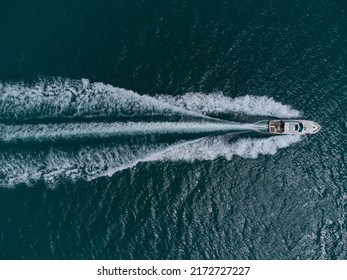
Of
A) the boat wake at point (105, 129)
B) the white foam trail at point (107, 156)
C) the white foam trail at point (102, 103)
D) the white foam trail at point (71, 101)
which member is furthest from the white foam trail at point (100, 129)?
the white foam trail at point (107, 156)

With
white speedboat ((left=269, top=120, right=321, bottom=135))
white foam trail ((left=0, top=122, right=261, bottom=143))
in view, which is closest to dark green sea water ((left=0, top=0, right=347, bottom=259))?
white foam trail ((left=0, top=122, right=261, bottom=143))

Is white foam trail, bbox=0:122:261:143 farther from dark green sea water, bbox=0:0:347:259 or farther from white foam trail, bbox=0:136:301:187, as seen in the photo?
white foam trail, bbox=0:136:301:187

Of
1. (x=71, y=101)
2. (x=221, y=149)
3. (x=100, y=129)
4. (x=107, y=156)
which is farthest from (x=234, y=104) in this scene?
(x=71, y=101)

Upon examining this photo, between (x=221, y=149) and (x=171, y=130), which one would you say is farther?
(x=171, y=130)

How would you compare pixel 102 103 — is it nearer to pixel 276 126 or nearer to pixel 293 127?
pixel 276 126

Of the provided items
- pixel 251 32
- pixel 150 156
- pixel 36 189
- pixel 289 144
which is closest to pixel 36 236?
pixel 36 189

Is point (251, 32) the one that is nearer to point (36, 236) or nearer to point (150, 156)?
point (150, 156)

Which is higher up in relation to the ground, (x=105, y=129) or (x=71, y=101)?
(x=71, y=101)
